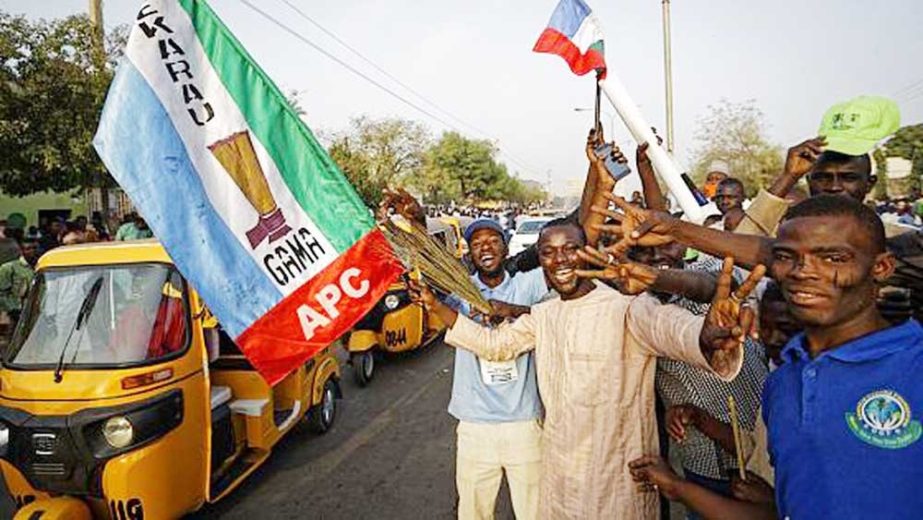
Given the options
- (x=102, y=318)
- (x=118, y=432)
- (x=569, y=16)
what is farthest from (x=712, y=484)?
(x=102, y=318)

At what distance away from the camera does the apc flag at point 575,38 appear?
3885mm

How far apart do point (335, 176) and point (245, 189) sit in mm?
370

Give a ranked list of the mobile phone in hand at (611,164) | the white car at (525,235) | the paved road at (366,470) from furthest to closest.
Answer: the white car at (525,235) → the paved road at (366,470) → the mobile phone in hand at (611,164)

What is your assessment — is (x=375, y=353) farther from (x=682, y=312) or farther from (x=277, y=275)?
(x=682, y=312)

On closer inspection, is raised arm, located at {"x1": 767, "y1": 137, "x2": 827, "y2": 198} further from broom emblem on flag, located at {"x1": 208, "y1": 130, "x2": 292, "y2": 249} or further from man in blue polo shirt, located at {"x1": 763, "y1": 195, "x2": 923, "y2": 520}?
broom emblem on flag, located at {"x1": 208, "y1": 130, "x2": 292, "y2": 249}

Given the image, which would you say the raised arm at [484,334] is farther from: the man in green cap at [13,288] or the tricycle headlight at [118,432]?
the man in green cap at [13,288]

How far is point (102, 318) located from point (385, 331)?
4.19 m

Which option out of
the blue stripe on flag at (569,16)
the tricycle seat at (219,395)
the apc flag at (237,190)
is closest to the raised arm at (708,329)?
the apc flag at (237,190)

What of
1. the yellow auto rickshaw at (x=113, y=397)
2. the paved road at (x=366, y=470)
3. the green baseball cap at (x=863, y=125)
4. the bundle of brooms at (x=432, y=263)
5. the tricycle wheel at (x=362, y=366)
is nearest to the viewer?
the green baseball cap at (x=863, y=125)

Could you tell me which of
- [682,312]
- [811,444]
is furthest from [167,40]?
[811,444]

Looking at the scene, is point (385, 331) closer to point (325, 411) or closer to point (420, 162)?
point (325, 411)

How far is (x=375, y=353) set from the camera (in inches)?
350

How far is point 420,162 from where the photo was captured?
42.2 m

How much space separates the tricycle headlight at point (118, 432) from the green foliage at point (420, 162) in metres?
18.6
